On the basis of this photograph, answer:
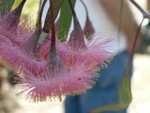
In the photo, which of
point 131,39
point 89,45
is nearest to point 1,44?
point 89,45

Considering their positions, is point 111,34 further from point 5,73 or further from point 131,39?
point 5,73

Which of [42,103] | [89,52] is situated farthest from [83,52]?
[42,103]

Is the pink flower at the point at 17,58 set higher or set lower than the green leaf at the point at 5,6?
lower

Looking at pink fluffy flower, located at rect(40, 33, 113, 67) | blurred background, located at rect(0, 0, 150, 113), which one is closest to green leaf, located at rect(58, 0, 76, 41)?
pink fluffy flower, located at rect(40, 33, 113, 67)

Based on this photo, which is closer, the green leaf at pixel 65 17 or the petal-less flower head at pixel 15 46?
the petal-less flower head at pixel 15 46

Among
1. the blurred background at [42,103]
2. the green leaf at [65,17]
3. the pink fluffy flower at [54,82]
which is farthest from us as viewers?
the blurred background at [42,103]

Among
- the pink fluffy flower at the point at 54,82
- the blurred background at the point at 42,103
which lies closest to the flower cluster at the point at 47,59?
the pink fluffy flower at the point at 54,82

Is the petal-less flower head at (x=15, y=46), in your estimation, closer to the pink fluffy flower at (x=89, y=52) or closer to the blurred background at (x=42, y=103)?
the pink fluffy flower at (x=89, y=52)

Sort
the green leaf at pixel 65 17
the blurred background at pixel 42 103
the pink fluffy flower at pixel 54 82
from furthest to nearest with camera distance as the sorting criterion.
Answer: the blurred background at pixel 42 103
the green leaf at pixel 65 17
the pink fluffy flower at pixel 54 82

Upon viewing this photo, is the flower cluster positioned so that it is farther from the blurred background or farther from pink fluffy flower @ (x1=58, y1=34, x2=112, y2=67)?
the blurred background
